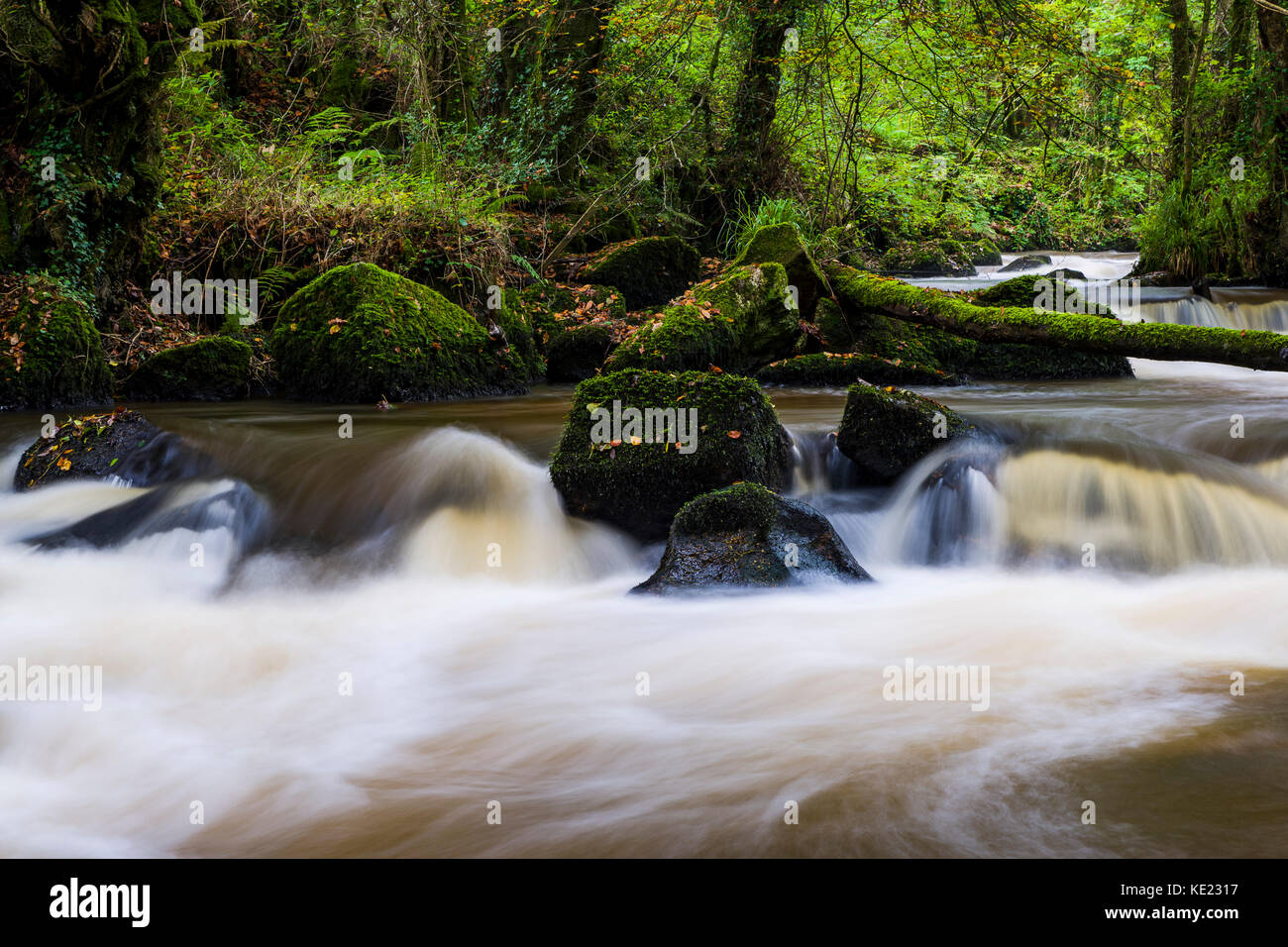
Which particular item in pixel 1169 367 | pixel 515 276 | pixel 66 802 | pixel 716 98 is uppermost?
pixel 716 98

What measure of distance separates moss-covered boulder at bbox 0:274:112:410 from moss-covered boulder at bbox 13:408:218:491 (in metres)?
1.94

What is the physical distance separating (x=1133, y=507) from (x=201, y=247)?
9148 mm

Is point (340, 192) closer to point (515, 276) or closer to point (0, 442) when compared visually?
point (515, 276)

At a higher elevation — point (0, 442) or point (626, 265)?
point (626, 265)

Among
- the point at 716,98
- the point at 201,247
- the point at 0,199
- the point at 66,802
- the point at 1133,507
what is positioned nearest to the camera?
the point at 66,802

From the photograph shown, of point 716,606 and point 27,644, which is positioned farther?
point 716,606

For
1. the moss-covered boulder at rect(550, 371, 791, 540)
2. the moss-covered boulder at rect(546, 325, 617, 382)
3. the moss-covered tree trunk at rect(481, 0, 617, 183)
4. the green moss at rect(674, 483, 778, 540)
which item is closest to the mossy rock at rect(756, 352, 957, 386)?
the moss-covered boulder at rect(546, 325, 617, 382)

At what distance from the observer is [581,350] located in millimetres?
10477

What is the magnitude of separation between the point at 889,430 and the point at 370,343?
4719mm

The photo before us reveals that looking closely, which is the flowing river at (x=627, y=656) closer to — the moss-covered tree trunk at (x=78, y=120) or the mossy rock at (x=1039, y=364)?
the moss-covered tree trunk at (x=78, y=120)

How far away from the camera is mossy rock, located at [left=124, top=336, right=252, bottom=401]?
9.12 meters

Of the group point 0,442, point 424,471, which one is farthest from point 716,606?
point 0,442

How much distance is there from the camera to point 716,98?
46.3ft

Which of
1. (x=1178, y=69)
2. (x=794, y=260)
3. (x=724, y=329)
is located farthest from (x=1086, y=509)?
(x=1178, y=69)
